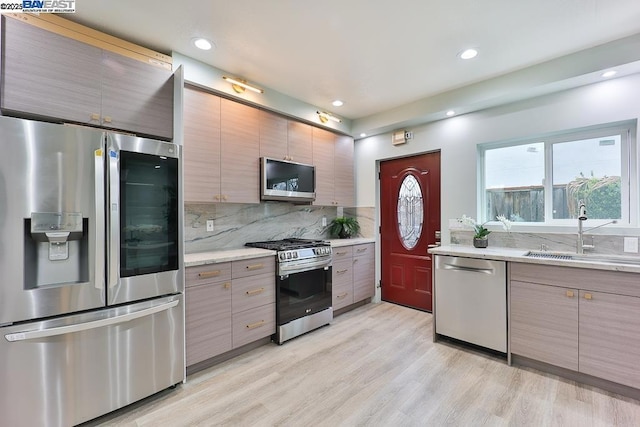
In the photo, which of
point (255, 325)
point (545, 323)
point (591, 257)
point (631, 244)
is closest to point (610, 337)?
point (545, 323)

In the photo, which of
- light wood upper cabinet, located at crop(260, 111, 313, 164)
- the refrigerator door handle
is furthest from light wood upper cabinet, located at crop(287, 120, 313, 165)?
the refrigerator door handle

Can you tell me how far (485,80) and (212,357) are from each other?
147 inches

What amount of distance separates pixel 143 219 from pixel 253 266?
1.02 m

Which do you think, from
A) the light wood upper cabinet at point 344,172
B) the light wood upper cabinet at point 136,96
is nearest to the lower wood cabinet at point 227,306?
the light wood upper cabinet at point 136,96

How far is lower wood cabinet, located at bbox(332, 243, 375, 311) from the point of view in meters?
3.54

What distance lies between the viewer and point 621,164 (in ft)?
8.29

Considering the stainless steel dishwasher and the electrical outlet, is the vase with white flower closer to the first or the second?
the stainless steel dishwasher

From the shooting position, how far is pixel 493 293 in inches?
99.2

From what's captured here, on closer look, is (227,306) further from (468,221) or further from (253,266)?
(468,221)

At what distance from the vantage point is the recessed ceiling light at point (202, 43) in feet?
7.32

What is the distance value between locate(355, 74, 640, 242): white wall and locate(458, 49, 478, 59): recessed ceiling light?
0.91 metres

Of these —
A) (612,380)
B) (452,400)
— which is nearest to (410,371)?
(452,400)

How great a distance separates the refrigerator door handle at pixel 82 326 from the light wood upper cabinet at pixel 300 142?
2132 millimetres

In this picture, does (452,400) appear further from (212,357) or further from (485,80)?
(485,80)
